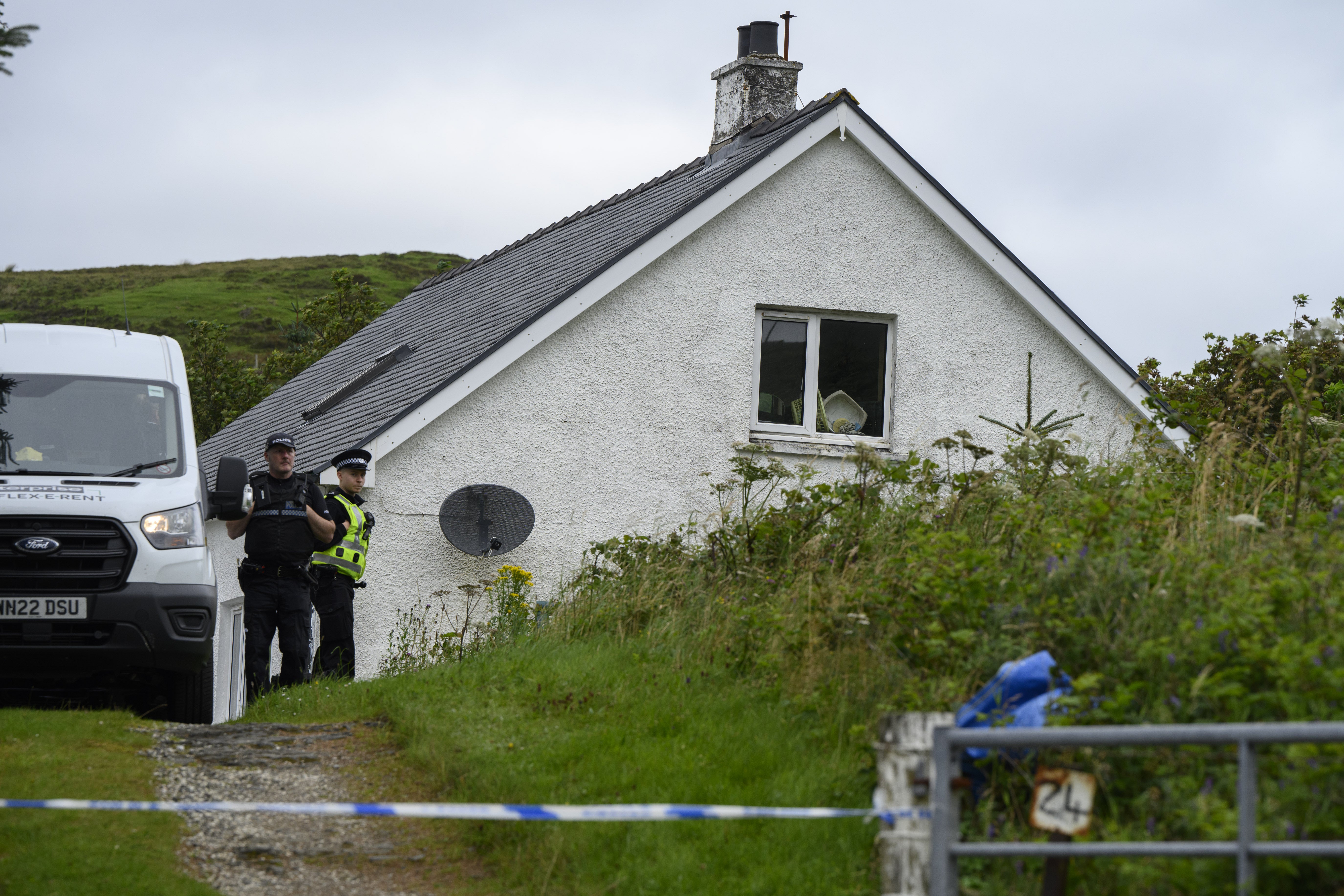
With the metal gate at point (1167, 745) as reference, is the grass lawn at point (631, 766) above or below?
below

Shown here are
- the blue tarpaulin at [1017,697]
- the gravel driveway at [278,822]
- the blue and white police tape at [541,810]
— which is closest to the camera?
the blue and white police tape at [541,810]

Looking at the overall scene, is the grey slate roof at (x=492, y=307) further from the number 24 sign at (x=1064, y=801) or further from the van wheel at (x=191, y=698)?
the number 24 sign at (x=1064, y=801)

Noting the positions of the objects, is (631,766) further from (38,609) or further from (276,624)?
(276,624)

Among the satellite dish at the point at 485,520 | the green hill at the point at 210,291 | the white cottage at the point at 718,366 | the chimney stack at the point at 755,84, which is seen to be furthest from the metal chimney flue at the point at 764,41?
the green hill at the point at 210,291

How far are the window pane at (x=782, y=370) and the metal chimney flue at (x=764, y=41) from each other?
4834mm

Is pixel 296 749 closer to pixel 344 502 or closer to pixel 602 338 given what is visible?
pixel 344 502

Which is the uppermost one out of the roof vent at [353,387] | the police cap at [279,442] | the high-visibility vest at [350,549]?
the roof vent at [353,387]

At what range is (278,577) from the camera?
988 cm

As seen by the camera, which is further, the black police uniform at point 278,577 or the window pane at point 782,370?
the window pane at point 782,370

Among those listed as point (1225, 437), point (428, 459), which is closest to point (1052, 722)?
point (1225, 437)

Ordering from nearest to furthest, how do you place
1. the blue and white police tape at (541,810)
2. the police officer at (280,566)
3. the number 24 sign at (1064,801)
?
1. the number 24 sign at (1064,801)
2. the blue and white police tape at (541,810)
3. the police officer at (280,566)

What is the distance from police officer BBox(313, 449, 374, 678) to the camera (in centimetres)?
1027

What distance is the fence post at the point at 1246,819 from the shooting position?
3.70 meters

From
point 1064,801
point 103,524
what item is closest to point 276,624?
point 103,524
